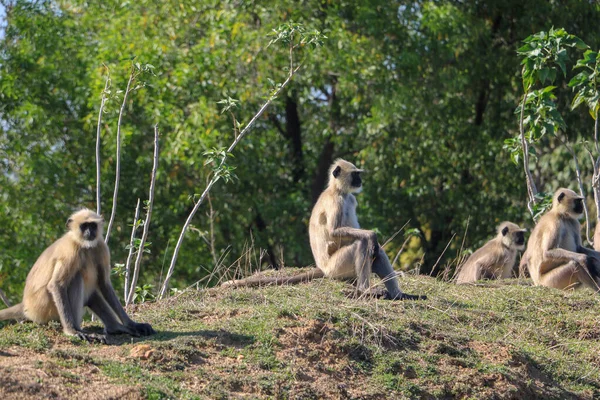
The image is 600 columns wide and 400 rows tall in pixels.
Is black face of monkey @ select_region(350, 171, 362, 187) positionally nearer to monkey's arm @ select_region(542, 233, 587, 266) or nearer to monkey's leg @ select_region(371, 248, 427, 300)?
monkey's leg @ select_region(371, 248, 427, 300)

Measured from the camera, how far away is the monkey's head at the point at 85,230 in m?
6.51

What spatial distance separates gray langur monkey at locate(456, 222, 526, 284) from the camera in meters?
10.7

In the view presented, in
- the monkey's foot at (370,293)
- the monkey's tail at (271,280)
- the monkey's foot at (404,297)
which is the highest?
the monkey's tail at (271,280)

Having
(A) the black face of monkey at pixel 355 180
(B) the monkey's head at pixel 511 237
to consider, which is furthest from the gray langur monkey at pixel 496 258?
(A) the black face of monkey at pixel 355 180

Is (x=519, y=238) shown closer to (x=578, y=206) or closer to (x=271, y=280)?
(x=578, y=206)

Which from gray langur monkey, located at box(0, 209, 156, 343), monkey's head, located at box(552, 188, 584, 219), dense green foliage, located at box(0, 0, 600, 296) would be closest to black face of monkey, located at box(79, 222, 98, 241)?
gray langur monkey, located at box(0, 209, 156, 343)

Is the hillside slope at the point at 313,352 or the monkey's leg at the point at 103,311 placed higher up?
the monkey's leg at the point at 103,311

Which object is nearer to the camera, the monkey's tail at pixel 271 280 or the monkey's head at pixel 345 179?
the monkey's tail at pixel 271 280

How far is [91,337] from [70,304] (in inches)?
10.8

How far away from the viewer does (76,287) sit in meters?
6.41

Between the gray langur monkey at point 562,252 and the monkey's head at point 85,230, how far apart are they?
15.6 feet

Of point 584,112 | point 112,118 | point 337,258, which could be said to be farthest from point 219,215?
point 337,258

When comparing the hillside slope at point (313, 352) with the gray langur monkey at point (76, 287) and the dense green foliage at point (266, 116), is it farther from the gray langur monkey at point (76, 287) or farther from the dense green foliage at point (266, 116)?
the dense green foliage at point (266, 116)

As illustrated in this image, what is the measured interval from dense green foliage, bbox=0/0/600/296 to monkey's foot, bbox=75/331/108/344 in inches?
306
